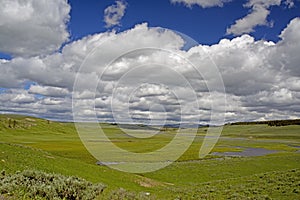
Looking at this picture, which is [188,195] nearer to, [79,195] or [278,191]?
[278,191]

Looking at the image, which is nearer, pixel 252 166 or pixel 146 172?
pixel 146 172

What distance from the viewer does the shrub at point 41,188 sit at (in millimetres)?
13453

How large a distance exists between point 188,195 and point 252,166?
3281 cm

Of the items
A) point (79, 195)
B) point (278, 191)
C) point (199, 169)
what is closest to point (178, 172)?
point (199, 169)

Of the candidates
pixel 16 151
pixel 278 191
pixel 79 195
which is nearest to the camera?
pixel 79 195

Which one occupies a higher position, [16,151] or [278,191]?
[16,151]

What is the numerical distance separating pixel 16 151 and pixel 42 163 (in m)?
4.41

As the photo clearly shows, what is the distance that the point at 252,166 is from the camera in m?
Result: 55.3

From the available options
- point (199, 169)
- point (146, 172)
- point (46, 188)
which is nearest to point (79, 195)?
point (46, 188)

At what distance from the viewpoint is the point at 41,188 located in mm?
14219

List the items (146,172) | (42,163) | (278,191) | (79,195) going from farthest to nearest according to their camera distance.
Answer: (146,172) → (42,163) → (278,191) → (79,195)

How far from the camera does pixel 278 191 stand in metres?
25.7

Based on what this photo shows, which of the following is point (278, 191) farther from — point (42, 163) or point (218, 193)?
point (42, 163)

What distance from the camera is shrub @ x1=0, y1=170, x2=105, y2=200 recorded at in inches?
530
